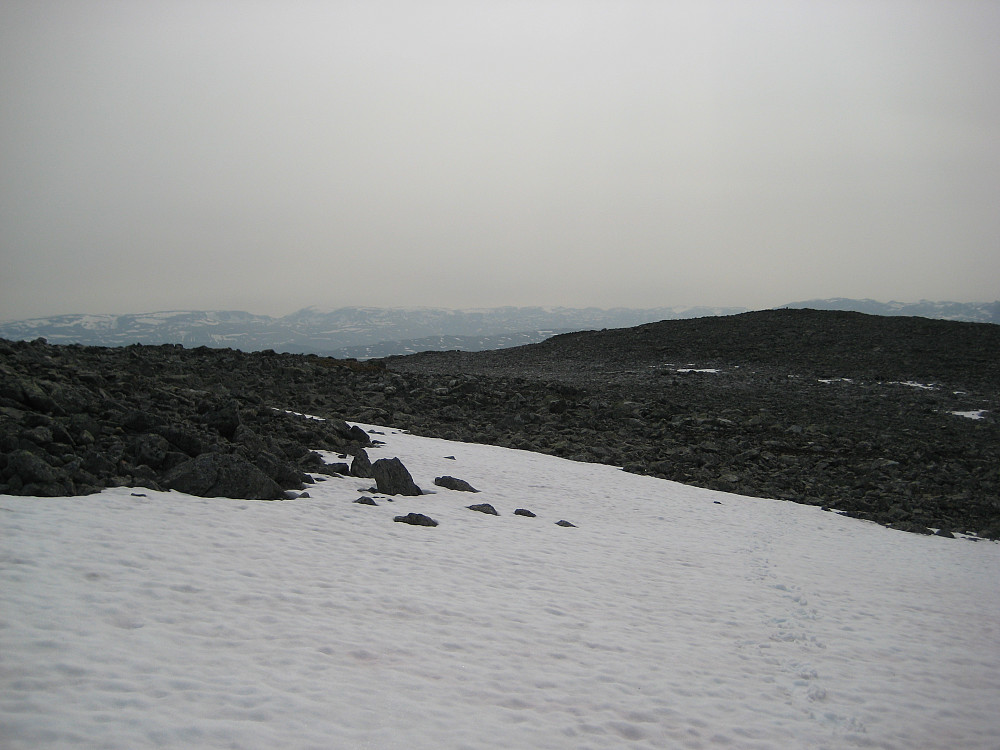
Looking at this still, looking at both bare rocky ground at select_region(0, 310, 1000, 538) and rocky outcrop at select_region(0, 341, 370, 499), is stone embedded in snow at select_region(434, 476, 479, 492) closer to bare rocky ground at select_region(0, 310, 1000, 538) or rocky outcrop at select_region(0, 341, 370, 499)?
rocky outcrop at select_region(0, 341, 370, 499)

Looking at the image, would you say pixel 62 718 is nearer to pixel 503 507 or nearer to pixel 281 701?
pixel 281 701

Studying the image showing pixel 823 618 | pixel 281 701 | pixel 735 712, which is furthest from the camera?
pixel 823 618

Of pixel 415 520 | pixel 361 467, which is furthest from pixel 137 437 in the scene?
pixel 415 520

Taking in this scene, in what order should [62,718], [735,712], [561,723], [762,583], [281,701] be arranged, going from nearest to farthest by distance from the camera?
1. [62,718]
2. [281,701]
3. [561,723]
4. [735,712]
5. [762,583]

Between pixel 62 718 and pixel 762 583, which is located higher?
pixel 62 718

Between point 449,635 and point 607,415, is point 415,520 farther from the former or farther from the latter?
point 607,415

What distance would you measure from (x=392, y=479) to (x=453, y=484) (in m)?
1.66

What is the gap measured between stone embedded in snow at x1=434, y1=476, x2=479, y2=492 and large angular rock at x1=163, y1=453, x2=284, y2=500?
385cm

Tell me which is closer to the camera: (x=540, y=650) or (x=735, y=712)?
(x=735, y=712)

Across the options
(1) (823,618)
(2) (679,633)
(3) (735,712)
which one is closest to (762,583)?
(1) (823,618)

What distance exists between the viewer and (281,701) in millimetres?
4586

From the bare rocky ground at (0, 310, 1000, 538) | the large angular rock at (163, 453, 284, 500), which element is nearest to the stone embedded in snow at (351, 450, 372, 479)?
the bare rocky ground at (0, 310, 1000, 538)

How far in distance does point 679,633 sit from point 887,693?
2137 millimetres

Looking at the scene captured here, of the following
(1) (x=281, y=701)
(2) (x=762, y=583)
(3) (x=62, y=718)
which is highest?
(3) (x=62, y=718)
